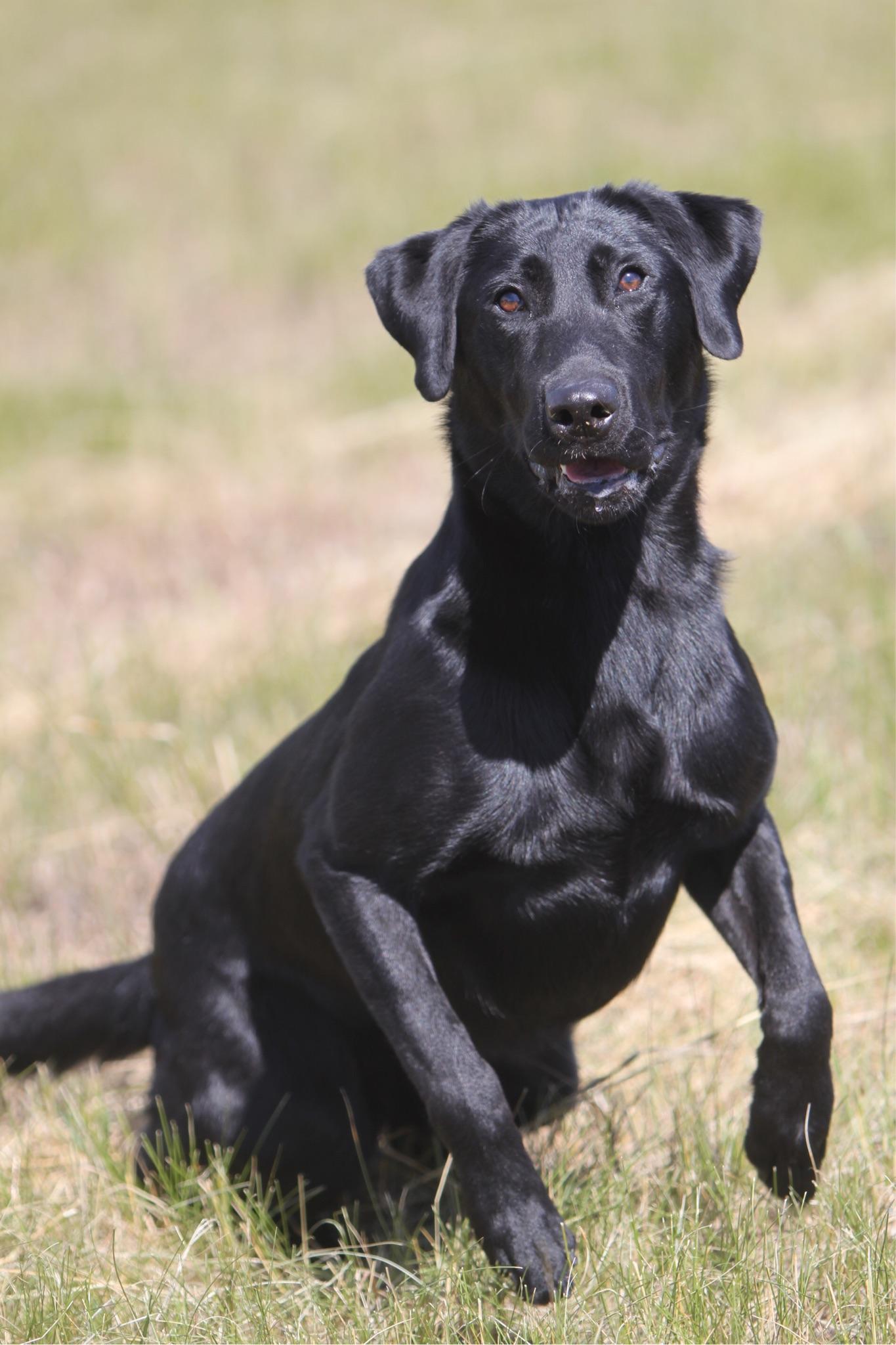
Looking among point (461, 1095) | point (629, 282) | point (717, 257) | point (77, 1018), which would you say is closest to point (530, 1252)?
point (461, 1095)

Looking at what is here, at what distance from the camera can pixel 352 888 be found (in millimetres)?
2527

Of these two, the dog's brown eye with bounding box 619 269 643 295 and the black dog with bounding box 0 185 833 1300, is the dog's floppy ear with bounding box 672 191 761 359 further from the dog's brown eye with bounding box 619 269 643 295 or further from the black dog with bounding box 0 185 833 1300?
the dog's brown eye with bounding box 619 269 643 295

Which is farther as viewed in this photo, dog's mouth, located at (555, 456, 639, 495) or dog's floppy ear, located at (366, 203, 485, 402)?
dog's floppy ear, located at (366, 203, 485, 402)

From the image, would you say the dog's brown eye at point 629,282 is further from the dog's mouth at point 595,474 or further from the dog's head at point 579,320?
the dog's mouth at point 595,474

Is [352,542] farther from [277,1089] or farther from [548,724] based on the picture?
[548,724]

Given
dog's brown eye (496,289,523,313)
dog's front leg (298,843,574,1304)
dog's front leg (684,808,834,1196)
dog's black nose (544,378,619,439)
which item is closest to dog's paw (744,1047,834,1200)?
dog's front leg (684,808,834,1196)

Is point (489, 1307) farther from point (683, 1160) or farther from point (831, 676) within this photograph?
point (831, 676)

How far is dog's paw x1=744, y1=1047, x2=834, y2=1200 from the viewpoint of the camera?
8.15ft

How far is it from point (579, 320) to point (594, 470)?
0.94 feet

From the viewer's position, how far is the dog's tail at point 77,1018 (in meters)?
3.34

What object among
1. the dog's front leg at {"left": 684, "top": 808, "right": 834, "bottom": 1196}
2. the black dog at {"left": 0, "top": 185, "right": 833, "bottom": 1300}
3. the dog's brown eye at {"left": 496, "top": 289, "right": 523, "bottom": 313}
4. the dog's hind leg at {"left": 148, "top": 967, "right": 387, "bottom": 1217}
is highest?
the dog's brown eye at {"left": 496, "top": 289, "right": 523, "bottom": 313}

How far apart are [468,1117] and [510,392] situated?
1.24 meters

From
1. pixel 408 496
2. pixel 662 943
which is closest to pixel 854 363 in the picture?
pixel 408 496

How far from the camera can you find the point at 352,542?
29.0ft
